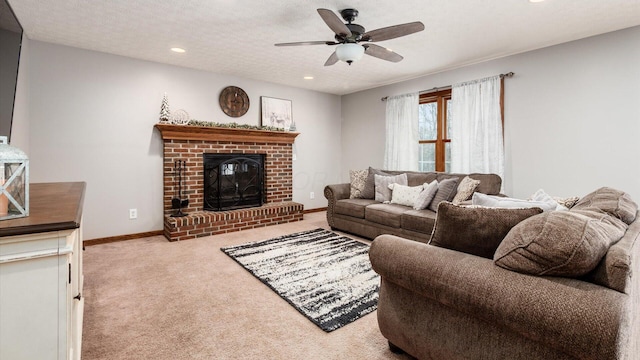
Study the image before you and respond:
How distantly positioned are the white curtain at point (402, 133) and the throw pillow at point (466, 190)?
154 centimetres

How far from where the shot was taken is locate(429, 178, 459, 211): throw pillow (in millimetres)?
3691

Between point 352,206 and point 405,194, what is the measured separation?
0.72m

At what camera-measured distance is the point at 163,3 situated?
2.62m

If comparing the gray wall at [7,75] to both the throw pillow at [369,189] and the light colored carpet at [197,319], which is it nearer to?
the light colored carpet at [197,319]

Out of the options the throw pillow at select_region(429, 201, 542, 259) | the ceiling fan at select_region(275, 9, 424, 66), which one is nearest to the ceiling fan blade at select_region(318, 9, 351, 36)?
the ceiling fan at select_region(275, 9, 424, 66)

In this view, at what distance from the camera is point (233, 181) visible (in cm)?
498

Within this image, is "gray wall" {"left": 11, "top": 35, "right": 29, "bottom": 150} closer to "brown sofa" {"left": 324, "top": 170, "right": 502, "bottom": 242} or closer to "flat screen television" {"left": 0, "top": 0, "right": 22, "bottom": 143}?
"flat screen television" {"left": 0, "top": 0, "right": 22, "bottom": 143}

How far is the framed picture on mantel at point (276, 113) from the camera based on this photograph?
5.32m

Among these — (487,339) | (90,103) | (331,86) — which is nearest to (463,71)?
(331,86)

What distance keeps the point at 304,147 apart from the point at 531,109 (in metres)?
3.60

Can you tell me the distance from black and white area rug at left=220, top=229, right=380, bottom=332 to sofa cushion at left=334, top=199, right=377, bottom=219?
1.15 feet

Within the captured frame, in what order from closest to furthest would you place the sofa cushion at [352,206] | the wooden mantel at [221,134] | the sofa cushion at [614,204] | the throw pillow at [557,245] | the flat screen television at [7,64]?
1. the throw pillow at [557,245]
2. the sofa cushion at [614,204]
3. the flat screen television at [7,64]
4. the sofa cushion at [352,206]
5. the wooden mantel at [221,134]

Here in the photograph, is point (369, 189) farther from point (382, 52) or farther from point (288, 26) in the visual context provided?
point (288, 26)

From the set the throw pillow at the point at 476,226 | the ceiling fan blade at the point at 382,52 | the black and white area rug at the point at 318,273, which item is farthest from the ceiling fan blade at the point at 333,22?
the black and white area rug at the point at 318,273
